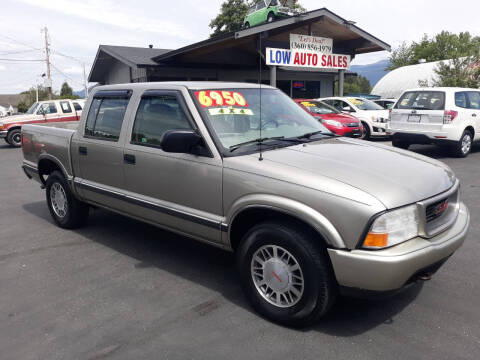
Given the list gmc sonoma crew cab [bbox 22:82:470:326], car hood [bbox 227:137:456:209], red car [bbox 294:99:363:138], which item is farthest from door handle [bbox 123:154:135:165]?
red car [bbox 294:99:363:138]

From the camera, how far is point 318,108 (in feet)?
45.8

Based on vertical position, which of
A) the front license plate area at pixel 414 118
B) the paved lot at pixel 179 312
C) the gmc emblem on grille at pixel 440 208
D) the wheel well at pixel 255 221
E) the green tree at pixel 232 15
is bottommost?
the paved lot at pixel 179 312

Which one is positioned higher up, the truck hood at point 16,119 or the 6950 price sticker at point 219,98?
the 6950 price sticker at point 219,98

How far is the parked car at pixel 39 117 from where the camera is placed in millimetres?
16734

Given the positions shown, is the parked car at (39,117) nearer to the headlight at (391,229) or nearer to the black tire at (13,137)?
the black tire at (13,137)

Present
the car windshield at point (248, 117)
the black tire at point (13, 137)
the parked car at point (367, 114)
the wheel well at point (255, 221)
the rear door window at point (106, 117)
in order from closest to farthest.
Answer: the wheel well at point (255, 221), the car windshield at point (248, 117), the rear door window at point (106, 117), the parked car at point (367, 114), the black tire at point (13, 137)

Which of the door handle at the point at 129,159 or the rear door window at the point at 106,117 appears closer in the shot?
the door handle at the point at 129,159

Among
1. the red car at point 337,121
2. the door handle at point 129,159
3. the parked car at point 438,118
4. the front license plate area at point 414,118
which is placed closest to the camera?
the door handle at point 129,159

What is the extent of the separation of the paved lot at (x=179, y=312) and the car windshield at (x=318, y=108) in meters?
9.04

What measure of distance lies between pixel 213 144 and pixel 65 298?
183 centimetres

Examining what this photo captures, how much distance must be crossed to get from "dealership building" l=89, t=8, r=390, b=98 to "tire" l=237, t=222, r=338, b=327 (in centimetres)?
1321

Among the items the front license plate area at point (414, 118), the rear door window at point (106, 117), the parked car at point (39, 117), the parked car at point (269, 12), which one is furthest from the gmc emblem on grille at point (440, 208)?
the parked car at point (269, 12)

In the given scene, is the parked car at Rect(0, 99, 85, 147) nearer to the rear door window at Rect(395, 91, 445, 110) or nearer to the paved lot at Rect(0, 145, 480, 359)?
the rear door window at Rect(395, 91, 445, 110)

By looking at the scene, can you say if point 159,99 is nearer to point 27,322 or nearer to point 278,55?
point 27,322
